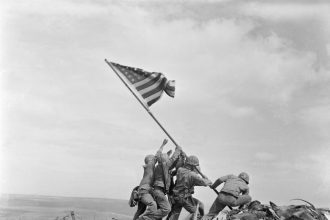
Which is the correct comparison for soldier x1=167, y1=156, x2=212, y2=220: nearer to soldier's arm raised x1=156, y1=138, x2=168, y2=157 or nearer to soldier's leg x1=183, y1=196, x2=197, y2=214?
soldier's leg x1=183, y1=196, x2=197, y2=214

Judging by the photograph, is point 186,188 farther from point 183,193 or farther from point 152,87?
point 152,87

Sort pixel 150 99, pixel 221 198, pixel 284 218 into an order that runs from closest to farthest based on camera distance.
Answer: pixel 284 218, pixel 221 198, pixel 150 99

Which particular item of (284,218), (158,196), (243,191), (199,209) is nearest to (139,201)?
(158,196)

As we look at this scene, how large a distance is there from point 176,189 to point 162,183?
504 mm

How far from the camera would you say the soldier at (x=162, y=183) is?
722 inches

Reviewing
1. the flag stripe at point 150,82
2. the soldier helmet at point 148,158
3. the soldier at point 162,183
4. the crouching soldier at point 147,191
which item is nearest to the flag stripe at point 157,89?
the flag stripe at point 150,82

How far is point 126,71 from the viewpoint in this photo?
20.2m

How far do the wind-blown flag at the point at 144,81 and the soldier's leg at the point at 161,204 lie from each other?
3289 millimetres

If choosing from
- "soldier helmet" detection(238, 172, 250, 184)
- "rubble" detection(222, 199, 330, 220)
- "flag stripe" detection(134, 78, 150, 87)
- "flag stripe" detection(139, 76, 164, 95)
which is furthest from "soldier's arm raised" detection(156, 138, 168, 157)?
"rubble" detection(222, 199, 330, 220)

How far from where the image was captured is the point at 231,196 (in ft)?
60.0

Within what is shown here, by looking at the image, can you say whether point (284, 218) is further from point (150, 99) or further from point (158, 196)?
point (150, 99)

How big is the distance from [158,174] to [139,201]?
3.77 ft

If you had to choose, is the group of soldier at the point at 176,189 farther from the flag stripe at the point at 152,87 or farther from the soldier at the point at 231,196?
the flag stripe at the point at 152,87

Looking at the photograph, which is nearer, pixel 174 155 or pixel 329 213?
pixel 329 213
